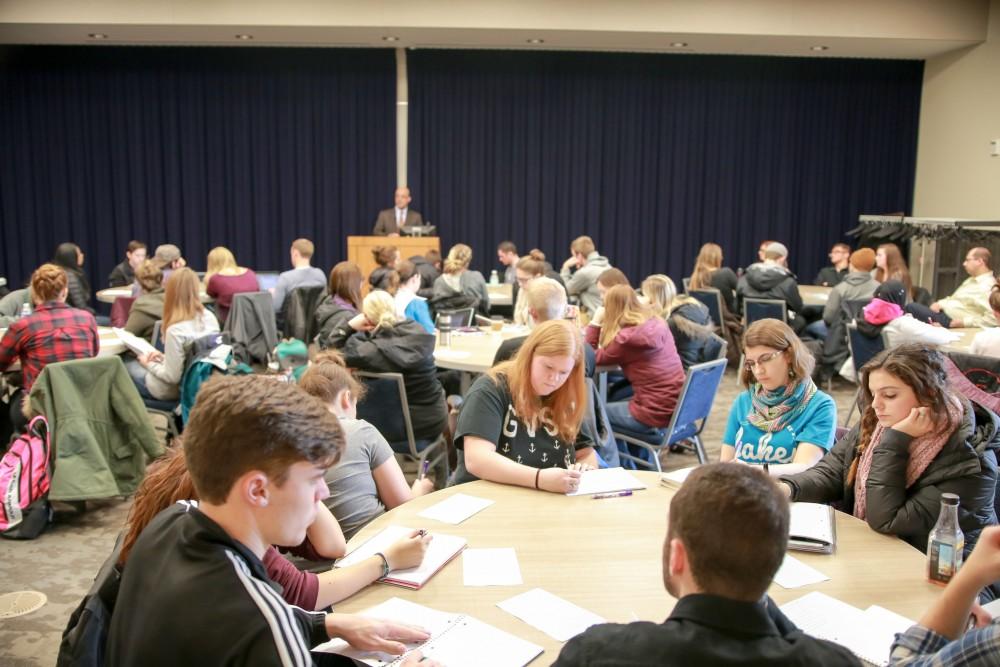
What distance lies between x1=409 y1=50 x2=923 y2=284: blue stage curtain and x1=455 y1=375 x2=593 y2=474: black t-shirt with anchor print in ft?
28.8

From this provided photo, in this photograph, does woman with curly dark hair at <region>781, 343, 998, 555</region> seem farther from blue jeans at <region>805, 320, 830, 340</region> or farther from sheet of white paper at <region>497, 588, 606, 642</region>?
blue jeans at <region>805, 320, 830, 340</region>

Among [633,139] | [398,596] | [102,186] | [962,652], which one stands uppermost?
[633,139]

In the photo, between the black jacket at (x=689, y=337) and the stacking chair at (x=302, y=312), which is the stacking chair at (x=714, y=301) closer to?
the black jacket at (x=689, y=337)

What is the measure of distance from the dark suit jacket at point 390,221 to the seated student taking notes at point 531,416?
794cm

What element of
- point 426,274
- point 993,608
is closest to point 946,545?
point 993,608

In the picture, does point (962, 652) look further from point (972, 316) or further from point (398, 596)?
point (972, 316)

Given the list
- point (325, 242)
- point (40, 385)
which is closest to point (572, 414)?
point (40, 385)

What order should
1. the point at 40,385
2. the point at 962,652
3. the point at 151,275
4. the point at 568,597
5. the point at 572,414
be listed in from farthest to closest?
the point at 151,275 < the point at 40,385 < the point at 572,414 < the point at 568,597 < the point at 962,652

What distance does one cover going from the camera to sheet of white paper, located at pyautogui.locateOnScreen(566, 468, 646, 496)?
2.60m

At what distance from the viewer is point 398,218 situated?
424 inches

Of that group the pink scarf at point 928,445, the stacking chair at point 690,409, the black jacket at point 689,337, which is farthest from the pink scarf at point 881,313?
the pink scarf at point 928,445

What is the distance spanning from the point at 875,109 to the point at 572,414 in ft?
33.9

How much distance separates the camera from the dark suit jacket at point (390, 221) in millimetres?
10602

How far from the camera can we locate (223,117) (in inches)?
439
